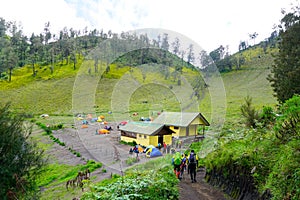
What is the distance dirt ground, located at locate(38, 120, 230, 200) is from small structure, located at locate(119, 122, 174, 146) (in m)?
1.33

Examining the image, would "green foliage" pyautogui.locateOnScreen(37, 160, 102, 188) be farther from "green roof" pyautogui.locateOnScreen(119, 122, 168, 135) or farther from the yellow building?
the yellow building

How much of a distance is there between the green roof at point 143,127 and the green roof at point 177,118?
17.0 inches

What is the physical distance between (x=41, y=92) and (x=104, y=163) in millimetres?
37987

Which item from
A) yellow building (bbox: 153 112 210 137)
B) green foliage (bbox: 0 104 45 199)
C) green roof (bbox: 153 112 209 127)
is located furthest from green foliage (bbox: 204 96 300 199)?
yellow building (bbox: 153 112 210 137)

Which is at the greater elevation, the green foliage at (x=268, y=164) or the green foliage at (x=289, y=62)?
the green foliage at (x=289, y=62)

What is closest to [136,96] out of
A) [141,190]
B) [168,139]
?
[168,139]

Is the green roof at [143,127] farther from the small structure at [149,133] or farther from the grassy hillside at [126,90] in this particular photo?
the grassy hillside at [126,90]

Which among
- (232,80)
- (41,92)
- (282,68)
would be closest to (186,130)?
(282,68)

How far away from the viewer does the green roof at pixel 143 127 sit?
65.6 feet

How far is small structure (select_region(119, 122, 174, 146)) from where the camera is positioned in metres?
20.1

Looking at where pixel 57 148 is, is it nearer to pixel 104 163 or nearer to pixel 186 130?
pixel 104 163

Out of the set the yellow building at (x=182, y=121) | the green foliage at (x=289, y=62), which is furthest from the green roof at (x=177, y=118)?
the green foliage at (x=289, y=62)

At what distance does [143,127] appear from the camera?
21.1 meters

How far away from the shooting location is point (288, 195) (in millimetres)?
3826
